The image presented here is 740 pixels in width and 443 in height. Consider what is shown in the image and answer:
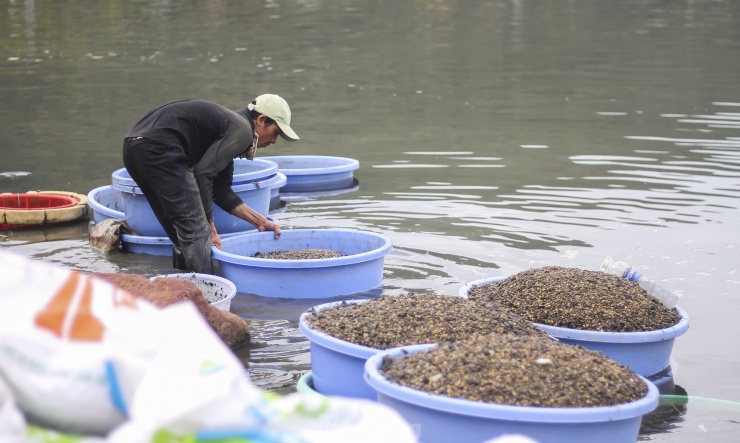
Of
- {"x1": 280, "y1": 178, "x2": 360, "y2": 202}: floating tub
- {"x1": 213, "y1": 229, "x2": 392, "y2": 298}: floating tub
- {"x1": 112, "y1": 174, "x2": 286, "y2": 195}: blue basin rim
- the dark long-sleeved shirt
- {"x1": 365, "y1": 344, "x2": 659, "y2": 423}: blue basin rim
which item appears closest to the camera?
{"x1": 365, "y1": 344, "x2": 659, "y2": 423}: blue basin rim

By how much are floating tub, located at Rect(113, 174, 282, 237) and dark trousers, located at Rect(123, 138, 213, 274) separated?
66cm

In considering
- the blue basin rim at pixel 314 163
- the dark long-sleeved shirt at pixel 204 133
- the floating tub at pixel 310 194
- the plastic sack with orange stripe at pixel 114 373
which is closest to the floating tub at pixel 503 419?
the plastic sack with orange stripe at pixel 114 373

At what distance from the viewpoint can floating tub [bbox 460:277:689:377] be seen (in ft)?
13.9

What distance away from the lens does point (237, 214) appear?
6391mm

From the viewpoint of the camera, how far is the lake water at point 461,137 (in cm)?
634

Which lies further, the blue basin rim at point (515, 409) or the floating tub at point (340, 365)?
the floating tub at point (340, 365)

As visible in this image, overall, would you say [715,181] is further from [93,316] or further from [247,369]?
[93,316]

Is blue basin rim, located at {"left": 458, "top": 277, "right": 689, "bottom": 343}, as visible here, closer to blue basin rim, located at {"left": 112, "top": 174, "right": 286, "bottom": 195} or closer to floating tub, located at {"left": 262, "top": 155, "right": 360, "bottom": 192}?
blue basin rim, located at {"left": 112, "top": 174, "right": 286, "bottom": 195}

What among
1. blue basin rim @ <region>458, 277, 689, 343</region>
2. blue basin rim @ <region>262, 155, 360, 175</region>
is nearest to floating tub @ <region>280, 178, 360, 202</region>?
blue basin rim @ <region>262, 155, 360, 175</region>

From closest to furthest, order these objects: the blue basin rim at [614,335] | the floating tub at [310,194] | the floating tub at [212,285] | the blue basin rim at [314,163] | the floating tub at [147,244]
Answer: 1. the blue basin rim at [614,335]
2. the floating tub at [212,285]
3. the floating tub at [147,244]
4. the floating tub at [310,194]
5. the blue basin rim at [314,163]

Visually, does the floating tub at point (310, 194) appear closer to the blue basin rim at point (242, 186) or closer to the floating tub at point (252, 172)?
the floating tub at point (252, 172)

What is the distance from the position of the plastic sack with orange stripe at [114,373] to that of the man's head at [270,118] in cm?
397

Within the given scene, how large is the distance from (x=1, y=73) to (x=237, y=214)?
12.8m

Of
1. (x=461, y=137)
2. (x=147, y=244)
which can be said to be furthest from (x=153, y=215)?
(x=461, y=137)
